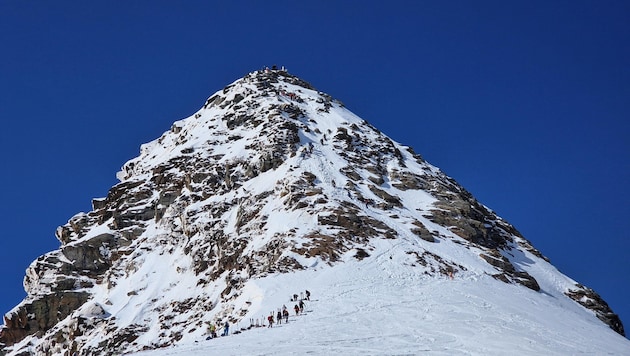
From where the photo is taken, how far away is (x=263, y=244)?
69938 mm

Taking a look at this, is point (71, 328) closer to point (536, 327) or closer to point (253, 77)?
point (536, 327)

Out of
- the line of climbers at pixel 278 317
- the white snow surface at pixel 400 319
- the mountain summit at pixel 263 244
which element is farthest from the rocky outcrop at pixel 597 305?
the line of climbers at pixel 278 317

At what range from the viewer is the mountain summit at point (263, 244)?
60875 mm

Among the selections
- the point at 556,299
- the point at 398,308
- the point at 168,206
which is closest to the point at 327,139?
the point at 168,206

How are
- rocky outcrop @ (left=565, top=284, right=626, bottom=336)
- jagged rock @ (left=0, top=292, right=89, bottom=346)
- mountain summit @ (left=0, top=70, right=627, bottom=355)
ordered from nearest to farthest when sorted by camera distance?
mountain summit @ (left=0, top=70, right=627, bottom=355)
rocky outcrop @ (left=565, top=284, right=626, bottom=336)
jagged rock @ (left=0, top=292, right=89, bottom=346)

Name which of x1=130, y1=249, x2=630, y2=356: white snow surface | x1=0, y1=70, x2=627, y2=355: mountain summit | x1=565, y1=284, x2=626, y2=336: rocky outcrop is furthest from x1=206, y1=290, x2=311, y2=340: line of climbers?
x1=565, y1=284, x2=626, y2=336: rocky outcrop

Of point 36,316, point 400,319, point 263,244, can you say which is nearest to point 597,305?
point 263,244

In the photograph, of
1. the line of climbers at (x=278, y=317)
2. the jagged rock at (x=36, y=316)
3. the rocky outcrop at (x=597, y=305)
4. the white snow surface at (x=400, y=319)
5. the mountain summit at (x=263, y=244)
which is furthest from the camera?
the jagged rock at (x=36, y=316)

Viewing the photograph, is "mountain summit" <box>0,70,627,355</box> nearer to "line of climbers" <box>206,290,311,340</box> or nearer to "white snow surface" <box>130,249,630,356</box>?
"white snow surface" <box>130,249,630,356</box>

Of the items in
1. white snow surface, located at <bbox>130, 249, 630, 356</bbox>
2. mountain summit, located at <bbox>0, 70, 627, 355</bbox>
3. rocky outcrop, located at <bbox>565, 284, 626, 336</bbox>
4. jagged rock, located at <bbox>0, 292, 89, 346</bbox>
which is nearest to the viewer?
white snow surface, located at <bbox>130, 249, 630, 356</bbox>

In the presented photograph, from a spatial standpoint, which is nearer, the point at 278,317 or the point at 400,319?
the point at 400,319

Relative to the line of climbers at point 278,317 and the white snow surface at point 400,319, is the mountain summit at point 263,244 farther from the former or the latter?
the line of climbers at point 278,317

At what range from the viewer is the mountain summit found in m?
60.9

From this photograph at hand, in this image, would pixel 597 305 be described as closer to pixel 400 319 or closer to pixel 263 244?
pixel 263 244
